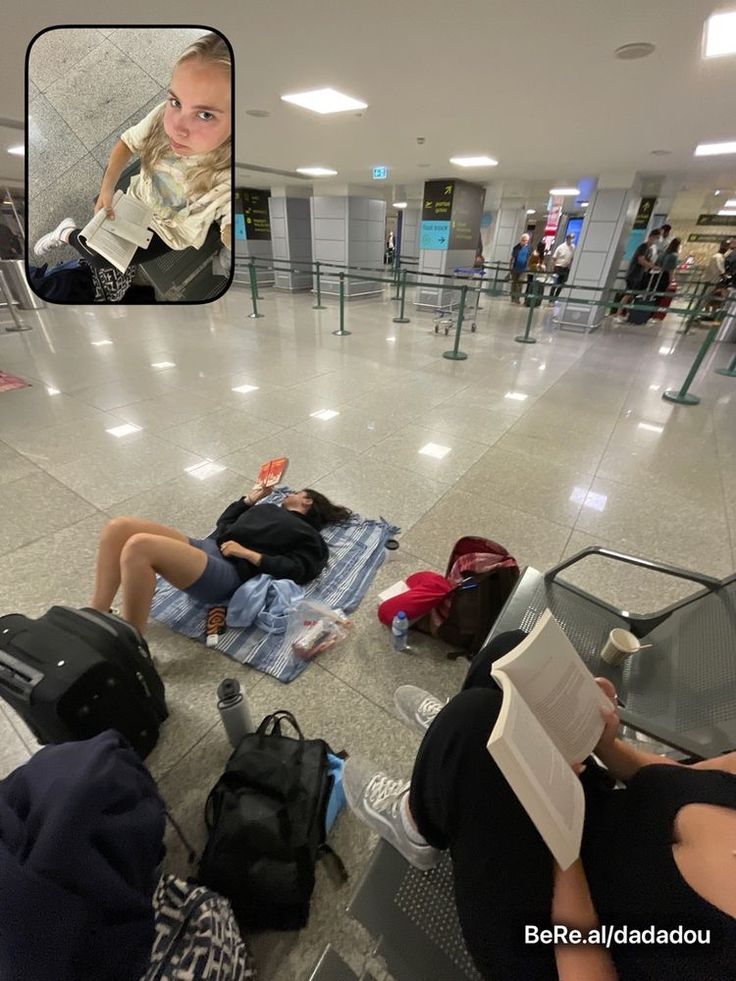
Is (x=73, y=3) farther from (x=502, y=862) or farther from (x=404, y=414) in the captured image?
(x=502, y=862)

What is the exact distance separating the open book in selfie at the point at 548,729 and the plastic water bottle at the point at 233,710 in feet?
3.16

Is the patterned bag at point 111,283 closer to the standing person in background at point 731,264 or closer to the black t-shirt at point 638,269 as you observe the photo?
the black t-shirt at point 638,269

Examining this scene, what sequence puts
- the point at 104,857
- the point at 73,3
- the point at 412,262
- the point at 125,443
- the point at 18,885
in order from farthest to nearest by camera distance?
the point at 412,262 < the point at 125,443 < the point at 73,3 < the point at 104,857 < the point at 18,885

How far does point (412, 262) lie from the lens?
51.1 ft

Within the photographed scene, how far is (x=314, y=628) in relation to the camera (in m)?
1.94

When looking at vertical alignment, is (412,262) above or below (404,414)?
above

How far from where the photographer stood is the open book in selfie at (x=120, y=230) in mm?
895

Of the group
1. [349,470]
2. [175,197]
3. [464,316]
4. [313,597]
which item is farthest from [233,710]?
[464,316]

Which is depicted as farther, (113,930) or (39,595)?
(39,595)

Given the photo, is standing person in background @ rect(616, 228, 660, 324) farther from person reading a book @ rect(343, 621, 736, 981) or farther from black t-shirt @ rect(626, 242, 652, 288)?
person reading a book @ rect(343, 621, 736, 981)

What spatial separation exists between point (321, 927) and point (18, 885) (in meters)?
0.82

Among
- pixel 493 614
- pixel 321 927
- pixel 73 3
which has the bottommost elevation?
pixel 321 927

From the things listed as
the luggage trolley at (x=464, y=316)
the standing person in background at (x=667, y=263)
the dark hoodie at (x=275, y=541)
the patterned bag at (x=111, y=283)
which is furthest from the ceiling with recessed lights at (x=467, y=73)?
the standing person in background at (x=667, y=263)

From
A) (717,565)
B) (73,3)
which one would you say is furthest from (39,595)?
(717,565)
